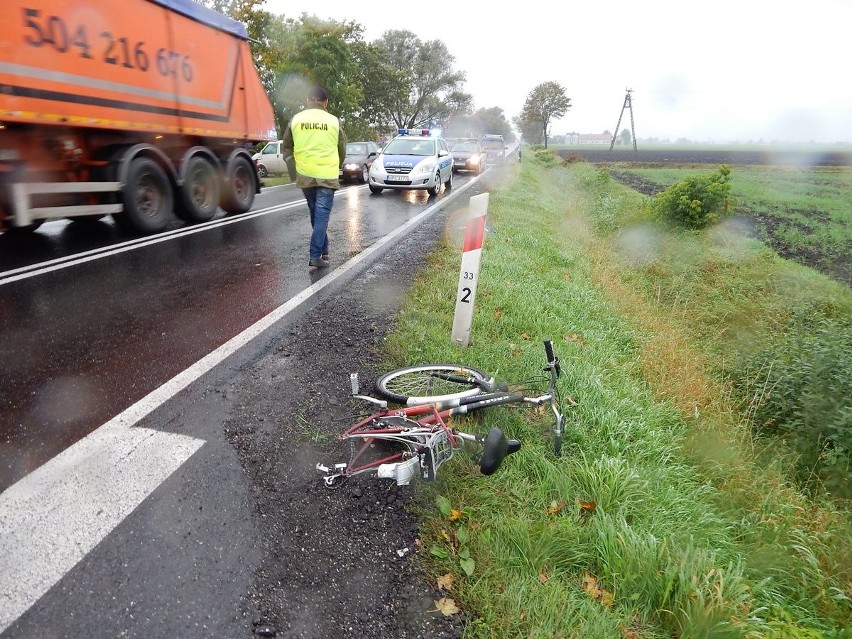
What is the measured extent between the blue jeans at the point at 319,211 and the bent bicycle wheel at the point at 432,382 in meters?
3.40

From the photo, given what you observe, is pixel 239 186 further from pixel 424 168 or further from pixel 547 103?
pixel 547 103

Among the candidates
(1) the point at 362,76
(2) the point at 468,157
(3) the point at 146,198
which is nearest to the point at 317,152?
(3) the point at 146,198

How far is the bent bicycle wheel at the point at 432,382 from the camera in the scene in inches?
134

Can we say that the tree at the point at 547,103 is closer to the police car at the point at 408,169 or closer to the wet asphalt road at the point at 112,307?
the police car at the point at 408,169

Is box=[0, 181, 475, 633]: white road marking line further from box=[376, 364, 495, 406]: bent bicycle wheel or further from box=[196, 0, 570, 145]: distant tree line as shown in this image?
box=[196, 0, 570, 145]: distant tree line

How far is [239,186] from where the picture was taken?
10.6 m

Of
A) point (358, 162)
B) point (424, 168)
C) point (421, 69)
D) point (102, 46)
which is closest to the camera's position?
point (102, 46)

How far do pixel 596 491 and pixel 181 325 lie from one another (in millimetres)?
3598

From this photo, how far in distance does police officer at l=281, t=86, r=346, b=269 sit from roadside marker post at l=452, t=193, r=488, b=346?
108 inches

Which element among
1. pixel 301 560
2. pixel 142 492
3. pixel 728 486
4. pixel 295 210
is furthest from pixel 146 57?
pixel 728 486

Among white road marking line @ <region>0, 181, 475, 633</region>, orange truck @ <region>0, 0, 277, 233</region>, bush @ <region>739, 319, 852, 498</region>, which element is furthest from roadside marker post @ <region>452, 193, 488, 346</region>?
orange truck @ <region>0, 0, 277, 233</region>

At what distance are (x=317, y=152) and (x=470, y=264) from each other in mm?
3161

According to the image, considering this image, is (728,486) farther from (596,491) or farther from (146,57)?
(146,57)

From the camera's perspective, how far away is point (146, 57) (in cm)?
790
